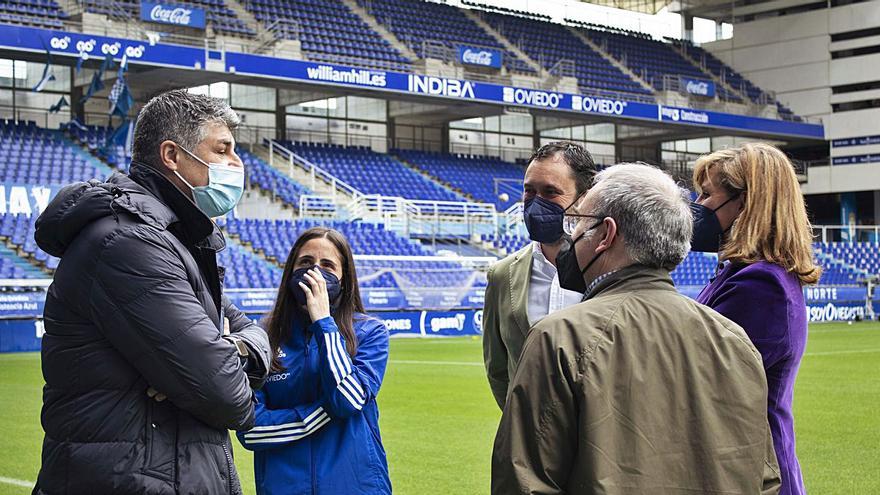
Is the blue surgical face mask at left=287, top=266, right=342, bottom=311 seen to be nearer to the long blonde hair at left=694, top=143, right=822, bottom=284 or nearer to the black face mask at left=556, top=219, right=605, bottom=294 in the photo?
the black face mask at left=556, top=219, right=605, bottom=294

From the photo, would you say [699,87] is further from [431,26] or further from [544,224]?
[544,224]

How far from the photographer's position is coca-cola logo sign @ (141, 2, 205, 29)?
105ft

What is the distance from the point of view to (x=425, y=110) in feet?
131

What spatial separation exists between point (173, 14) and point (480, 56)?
12.1 meters

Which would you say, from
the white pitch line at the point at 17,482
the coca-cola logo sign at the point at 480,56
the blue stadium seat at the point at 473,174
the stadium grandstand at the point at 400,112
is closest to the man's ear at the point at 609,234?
the white pitch line at the point at 17,482

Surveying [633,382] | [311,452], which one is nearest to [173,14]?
[311,452]

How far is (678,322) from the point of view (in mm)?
2691

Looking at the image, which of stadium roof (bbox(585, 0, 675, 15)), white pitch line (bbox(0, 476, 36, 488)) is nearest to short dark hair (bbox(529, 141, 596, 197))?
white pitch line (bbox(0, 476, 36, 488))

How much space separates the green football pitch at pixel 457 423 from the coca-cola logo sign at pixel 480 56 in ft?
70.6

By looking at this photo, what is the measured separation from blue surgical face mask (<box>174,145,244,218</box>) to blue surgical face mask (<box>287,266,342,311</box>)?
2.27 ft

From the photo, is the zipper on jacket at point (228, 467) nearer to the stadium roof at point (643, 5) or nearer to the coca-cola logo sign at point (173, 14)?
the coca-cola logo sign at point (173, 14)

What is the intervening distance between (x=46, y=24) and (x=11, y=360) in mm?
13824

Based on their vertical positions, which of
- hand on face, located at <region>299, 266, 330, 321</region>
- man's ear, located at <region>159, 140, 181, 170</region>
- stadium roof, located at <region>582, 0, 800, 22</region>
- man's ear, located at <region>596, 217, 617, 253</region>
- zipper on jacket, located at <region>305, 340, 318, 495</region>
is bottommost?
zipper on jacket, located at <region>305, 340, 318, 495</region>

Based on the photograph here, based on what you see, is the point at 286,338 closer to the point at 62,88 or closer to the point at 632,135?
the point at 62,88
